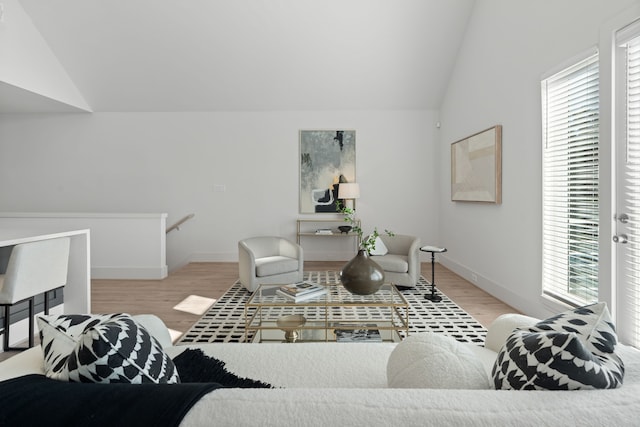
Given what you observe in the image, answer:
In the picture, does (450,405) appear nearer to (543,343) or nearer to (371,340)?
(543,343)

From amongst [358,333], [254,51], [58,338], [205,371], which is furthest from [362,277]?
[254,51]

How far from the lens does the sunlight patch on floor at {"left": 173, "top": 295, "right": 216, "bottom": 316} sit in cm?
378

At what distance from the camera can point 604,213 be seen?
2.57 metres

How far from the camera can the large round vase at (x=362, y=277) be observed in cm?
277

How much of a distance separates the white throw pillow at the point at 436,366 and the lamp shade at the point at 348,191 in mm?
4734

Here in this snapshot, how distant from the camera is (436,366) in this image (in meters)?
1.05

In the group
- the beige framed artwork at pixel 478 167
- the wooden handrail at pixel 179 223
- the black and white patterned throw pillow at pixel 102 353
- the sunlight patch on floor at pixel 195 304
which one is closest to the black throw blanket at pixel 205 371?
the black and white patterned throw pillow at pixel 102 353

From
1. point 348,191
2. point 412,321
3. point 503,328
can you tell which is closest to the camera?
point 503,328

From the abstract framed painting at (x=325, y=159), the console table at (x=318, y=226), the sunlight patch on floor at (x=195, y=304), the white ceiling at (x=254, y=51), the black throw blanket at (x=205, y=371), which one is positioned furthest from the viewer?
the abstract framed painting at (x=325, y=159)

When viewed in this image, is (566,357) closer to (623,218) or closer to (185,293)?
(623,218)

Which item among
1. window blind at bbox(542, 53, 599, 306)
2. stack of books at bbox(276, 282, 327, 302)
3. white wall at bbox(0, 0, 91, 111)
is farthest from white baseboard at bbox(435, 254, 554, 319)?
white wall at bbox(0, 0, 91, 111)

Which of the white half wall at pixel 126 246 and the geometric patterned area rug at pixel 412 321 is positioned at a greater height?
the white half wall at pixel 126 246

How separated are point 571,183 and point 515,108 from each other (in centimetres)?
112

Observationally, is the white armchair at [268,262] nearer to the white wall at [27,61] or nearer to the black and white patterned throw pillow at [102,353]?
the black and white patterned throw pillow at [102,353]
